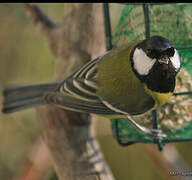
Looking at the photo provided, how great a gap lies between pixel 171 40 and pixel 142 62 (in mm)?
321

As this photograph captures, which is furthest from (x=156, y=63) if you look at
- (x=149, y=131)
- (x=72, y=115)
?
(x=72, y=115)

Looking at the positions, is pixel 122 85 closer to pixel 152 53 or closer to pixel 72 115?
pixel 152 53

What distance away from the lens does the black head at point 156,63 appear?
2076mm

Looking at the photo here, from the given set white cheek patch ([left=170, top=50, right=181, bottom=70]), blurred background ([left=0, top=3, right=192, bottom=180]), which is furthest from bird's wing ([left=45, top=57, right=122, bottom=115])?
blurred background ([left=0, top=3, right=192, bottom=180])

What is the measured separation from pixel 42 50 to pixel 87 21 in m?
1.49

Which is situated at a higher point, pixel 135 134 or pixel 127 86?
pixel 127 86

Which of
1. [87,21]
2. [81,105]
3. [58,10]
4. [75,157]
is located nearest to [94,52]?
[87,21]

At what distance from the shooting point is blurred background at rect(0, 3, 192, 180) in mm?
4051

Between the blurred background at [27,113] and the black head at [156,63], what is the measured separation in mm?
1800

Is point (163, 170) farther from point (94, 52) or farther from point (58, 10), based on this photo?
point (58, 10)

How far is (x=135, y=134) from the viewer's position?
2.72 m

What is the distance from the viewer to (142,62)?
2234 millimetres

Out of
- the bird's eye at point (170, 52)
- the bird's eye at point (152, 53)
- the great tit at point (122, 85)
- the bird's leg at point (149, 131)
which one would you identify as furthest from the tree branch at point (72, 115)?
the bird's eye at point (170, 52)

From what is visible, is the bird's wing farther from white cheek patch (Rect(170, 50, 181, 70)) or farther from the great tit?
white cheek patch (Rect(170, 50, 181, 70))
